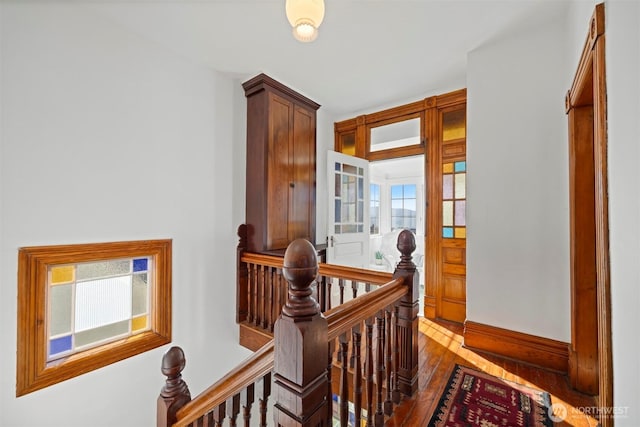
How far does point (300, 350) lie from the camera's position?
0.82m

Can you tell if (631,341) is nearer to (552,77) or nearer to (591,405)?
(591,405)

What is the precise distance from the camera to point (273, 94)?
9.70ft

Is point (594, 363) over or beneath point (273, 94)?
beneath

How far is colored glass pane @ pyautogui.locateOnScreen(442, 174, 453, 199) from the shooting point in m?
3.13

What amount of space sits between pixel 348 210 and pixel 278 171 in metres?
1.20

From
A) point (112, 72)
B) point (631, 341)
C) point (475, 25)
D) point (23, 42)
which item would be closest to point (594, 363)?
point (631, 341)

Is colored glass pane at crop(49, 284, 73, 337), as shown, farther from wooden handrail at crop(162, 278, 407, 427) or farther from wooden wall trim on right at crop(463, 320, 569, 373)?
wooden wall trim on right at crop(463, 320, 569, 373)

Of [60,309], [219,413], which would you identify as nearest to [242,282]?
[60,309]

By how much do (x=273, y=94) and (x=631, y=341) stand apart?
306 centimetres

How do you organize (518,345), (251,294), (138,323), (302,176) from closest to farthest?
(518,345)
(138,323)
(251,294)
(302,176)

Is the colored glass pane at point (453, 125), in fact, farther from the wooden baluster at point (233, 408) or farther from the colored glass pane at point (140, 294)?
the colored glass pane at point (140, 294)

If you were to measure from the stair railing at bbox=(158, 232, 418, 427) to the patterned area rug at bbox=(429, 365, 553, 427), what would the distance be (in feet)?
1.04

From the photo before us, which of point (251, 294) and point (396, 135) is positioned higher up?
point (396, 135)

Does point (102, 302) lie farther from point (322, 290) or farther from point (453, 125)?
point (453, 125)
